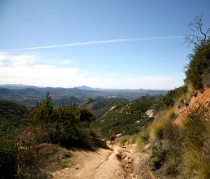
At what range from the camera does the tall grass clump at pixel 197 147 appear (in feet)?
16.4

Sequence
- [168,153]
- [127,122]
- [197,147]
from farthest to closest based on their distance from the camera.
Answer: [127,122]
[168,153]
[197,147]

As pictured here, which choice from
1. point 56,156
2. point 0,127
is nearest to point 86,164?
point 56,156

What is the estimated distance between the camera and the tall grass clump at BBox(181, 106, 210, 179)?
4984 millimetres

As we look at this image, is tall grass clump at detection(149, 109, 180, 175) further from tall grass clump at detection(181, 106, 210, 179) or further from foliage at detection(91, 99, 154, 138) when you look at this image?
foliage at detection(91, 99, 154, 138)

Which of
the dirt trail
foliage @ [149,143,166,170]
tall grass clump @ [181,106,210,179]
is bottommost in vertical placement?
the dirt trail

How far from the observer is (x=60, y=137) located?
12.2m

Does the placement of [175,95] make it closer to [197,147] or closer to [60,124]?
[60,124]

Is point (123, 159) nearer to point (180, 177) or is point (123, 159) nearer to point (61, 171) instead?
point (61, 171)

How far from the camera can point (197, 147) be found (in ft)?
18.9

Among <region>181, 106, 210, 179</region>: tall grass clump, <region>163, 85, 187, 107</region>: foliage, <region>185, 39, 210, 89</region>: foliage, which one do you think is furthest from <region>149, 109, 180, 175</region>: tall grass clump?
<region>163, 85, 187, 107</region>: foliage

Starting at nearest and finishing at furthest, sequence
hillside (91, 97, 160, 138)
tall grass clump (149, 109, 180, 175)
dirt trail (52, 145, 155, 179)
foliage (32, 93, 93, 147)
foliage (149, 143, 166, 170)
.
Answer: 1. tall grass clump (149, 109, 180, 175)
2. dirt trail (52, 145, 155, 179)
3. foliage (149, 143, 166, 170)
4. foliage (32, 93, 93, 147)
5. hillside (91, 97, 160, 138)

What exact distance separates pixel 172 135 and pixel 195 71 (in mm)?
5562

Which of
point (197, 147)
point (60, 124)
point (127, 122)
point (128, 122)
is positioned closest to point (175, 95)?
point (60, 124)

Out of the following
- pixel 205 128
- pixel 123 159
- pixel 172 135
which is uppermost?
pixel 205 128
